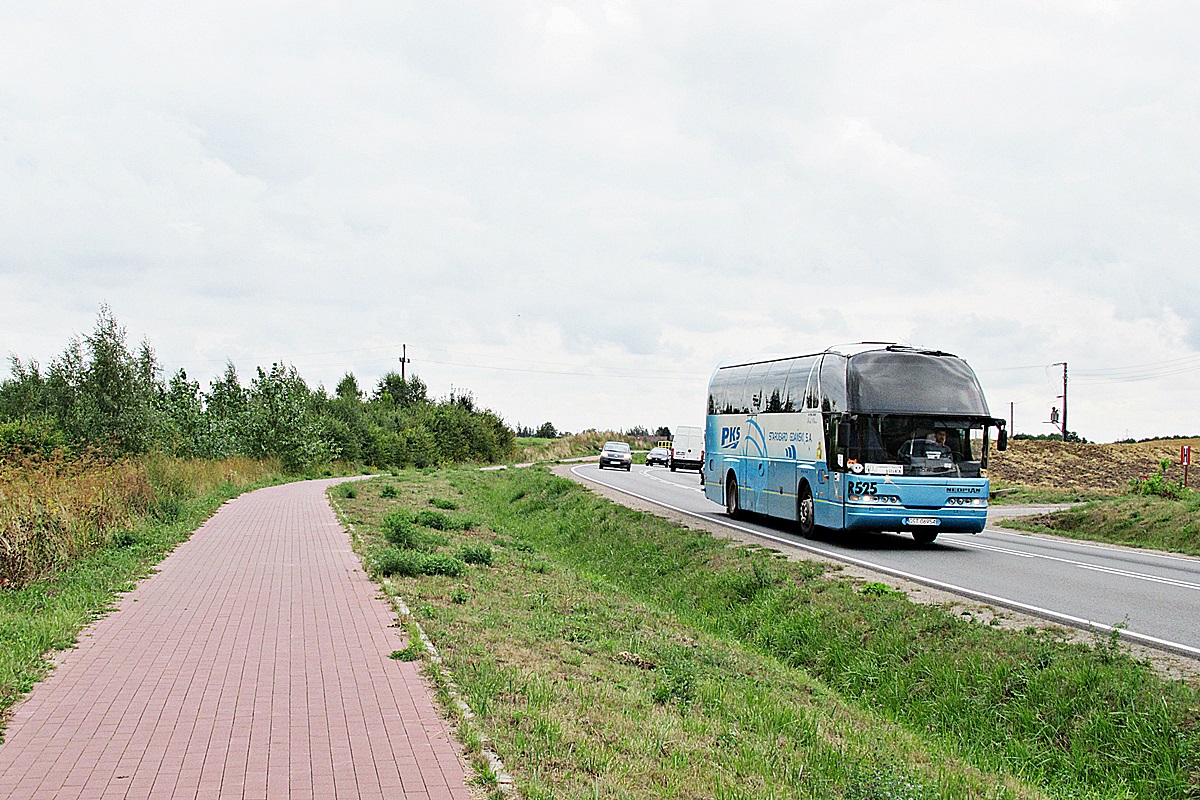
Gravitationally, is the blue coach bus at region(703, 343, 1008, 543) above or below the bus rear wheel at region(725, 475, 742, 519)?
above

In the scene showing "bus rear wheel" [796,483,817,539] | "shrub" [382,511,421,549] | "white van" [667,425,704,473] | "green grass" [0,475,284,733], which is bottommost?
"green grass" [0,475,284,733]

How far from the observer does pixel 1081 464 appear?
51.0 metres

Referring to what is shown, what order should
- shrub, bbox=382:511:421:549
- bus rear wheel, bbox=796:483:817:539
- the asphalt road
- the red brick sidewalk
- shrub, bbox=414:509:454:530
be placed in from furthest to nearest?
shrub, bbox=414:509:454:530 → bus rear wheel, bbox=796:483:817:539 → shrub, bbox=382:511:421:549 → the asphalt road → the red brick sidewalk

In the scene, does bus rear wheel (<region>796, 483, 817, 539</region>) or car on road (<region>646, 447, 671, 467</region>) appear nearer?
bus rear wheel (<region>796, 483, 817, 539</region>)

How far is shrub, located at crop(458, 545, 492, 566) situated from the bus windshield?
6.74m

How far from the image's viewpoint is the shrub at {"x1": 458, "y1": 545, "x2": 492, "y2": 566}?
15.3m

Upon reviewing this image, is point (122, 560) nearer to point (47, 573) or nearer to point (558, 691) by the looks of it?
point (47, 573)

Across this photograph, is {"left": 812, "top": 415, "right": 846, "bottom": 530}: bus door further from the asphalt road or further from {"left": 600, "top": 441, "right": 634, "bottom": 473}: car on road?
{"left": 600, "top": 441, "right": 634, "bottom": 473}: car on road

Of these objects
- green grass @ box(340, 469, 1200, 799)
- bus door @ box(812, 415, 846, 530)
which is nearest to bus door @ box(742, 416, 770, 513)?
bus door @ box(812, 415, 846, 530)

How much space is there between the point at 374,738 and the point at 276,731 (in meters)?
0.65

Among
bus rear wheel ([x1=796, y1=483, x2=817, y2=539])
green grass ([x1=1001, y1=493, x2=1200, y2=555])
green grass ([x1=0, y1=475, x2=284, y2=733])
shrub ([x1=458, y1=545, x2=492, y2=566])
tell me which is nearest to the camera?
green grass ([x1=0, y1=475, x2=284, y2=733])

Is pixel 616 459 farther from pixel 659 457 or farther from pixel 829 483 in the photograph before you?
pixel 829 483

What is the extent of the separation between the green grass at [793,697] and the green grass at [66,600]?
3.12 metres

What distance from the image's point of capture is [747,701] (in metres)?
7.86
